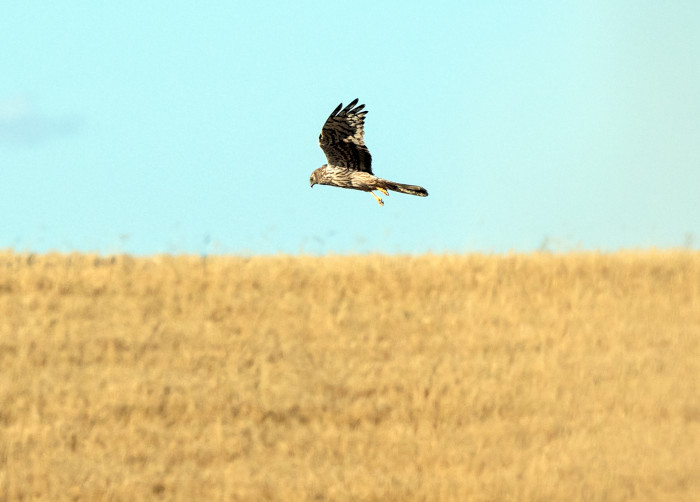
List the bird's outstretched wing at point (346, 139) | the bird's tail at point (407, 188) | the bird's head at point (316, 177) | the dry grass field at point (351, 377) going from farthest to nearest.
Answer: the bird's head at point (316, 177)
the bird's tail at point (407, 188)
the bird's outstretched wing at point (346, 139)
the dry grass field at point (351, 377)

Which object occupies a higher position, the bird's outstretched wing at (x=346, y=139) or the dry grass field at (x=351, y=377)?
the bird's outstretched wing at (x=346, y=139)

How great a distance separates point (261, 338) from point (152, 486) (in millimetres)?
3176

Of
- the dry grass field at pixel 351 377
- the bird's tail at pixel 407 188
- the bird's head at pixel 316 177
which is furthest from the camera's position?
the bird's head at pixel 316 177

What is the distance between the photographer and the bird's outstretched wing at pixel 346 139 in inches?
641

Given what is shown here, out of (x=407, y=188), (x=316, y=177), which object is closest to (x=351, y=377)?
(x=407, y=188)

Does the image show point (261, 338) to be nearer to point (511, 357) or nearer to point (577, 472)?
point (511, 357)

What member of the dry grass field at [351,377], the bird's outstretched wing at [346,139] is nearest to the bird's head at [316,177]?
the bird's outstretched wing at [346,139]

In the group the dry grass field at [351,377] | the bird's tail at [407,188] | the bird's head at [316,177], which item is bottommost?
the dry grass field at [351,377]

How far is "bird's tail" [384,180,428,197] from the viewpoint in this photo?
16.8m

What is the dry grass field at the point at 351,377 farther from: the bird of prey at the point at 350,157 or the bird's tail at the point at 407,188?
the bird of prey at the point at 350,157

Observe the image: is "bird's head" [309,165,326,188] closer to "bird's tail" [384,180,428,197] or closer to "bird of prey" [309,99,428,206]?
"bird of prey" [309,99,428,206]

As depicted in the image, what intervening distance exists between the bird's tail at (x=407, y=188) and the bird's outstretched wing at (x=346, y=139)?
0.46 metres

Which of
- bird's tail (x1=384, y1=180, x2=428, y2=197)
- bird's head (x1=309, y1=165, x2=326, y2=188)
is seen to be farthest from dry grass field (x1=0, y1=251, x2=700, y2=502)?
bird's head (x1=309, y1=165, x2=326, y2=188)

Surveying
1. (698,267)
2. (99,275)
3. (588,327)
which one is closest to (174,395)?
(99,275)
